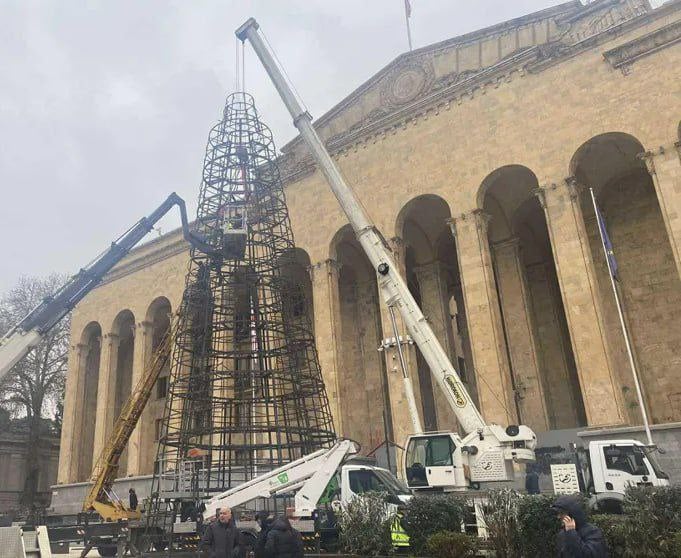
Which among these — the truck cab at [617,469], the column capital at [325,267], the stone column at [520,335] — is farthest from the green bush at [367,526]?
the column capital at [325,267]

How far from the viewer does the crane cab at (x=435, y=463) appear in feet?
40.9

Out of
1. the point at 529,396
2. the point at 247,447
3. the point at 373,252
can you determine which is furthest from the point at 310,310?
the point at 247,447

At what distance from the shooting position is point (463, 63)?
2175 centimetres

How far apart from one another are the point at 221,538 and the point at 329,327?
14430 mm

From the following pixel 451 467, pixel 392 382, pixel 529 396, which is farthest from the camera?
pixel 529 396

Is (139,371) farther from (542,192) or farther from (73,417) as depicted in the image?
(542,192)

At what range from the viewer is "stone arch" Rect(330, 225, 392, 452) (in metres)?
26.1

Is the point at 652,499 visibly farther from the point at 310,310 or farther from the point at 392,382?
the point at 310,310

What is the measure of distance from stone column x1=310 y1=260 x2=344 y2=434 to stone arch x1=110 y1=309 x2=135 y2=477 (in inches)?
526

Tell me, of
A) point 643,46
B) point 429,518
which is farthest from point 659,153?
point 429,518

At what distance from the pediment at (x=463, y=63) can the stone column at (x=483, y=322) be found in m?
5.49

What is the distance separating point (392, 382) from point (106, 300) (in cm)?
1971

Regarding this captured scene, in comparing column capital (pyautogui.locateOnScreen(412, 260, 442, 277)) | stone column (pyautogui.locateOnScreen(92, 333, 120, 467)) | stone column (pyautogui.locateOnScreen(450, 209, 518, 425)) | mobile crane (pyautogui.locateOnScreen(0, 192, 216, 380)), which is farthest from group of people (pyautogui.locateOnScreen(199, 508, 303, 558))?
stone column (pyautogui.locateOnScreen(92, 333, 120, 467))

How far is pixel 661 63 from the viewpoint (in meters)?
17.3
